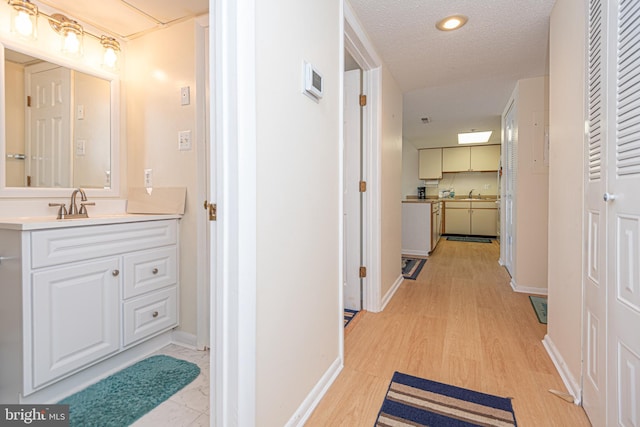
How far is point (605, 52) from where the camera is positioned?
3.69 feet

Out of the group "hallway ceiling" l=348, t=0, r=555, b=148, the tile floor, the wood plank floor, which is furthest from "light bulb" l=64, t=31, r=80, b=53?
the wood plank floor

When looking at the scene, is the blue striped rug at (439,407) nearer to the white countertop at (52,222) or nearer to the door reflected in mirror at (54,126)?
the white countertop at (52,222)

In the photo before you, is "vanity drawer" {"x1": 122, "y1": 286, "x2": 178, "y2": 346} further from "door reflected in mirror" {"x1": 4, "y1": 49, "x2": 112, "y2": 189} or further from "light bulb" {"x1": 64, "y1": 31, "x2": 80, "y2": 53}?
"light bulb" {"x1": 64, "y1": 31, "x2": 80, "y2": 53}

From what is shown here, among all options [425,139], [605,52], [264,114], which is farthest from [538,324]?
[425,139]

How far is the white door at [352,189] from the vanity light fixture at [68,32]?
1.88 metres

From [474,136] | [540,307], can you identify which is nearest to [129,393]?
[540,307]

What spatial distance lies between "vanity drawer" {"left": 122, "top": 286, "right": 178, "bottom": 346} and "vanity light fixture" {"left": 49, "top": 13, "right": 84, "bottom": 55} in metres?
1.60

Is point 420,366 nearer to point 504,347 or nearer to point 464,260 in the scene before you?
point 504,347

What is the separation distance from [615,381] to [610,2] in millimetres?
1345

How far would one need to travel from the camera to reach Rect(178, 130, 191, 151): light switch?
1981 mm

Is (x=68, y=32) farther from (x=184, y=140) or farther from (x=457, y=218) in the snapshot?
(x=457, y=218)

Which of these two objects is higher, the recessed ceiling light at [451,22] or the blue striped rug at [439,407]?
the recessed ceiling light at [451,22]

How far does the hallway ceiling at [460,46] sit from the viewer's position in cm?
188

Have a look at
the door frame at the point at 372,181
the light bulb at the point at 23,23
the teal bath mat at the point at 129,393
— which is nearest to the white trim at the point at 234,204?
the teal bath mat at the point at 129,393
